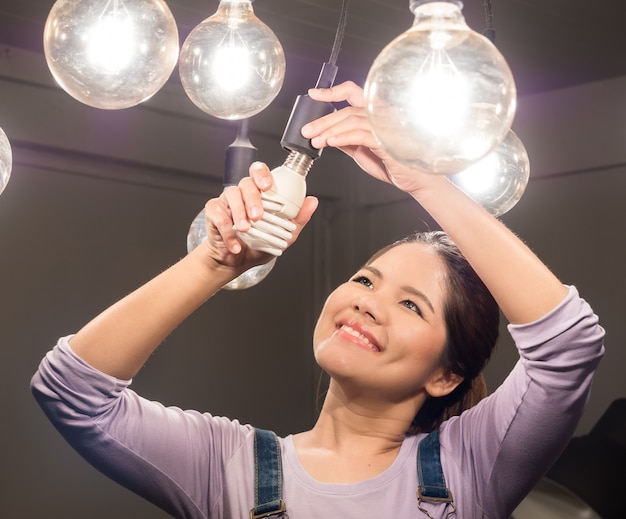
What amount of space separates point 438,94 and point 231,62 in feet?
1.27

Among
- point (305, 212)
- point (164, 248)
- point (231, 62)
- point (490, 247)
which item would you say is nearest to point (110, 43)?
point (231, 62)

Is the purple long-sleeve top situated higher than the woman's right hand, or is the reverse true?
the woman's right hand

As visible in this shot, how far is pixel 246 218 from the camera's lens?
1024 mm

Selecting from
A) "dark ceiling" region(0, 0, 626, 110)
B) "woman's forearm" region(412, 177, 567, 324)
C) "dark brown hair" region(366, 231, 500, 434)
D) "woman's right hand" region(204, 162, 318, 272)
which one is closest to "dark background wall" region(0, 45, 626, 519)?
"dark ceiling" region(0, 0, 626, 110)

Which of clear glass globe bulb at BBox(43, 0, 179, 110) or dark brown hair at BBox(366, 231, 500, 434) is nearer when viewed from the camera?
clear glass globe bulb at BBox(43, 0, 179, 110)

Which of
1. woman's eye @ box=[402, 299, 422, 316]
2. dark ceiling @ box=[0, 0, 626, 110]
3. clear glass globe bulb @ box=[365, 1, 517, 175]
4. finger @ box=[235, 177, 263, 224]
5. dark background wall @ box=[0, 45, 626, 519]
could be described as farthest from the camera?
dark background wall @ box=[0, 45, 626, 519]

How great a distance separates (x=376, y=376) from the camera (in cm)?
140

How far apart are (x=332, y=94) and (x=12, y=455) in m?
2.07

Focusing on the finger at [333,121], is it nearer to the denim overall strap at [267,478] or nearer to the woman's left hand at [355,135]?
the woman's left hand at [355,135]

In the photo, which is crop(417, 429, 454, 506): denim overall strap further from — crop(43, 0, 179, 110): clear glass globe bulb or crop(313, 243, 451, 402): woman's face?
crop(43, 0, 179, 110): clear glass globe bulb

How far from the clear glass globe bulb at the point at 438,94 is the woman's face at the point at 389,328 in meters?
0.69

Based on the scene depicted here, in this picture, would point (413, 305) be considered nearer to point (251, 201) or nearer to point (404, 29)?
point (251, 201)

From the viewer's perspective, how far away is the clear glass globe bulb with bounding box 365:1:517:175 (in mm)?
696

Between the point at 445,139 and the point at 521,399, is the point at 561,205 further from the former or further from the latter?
the point at 445,139
